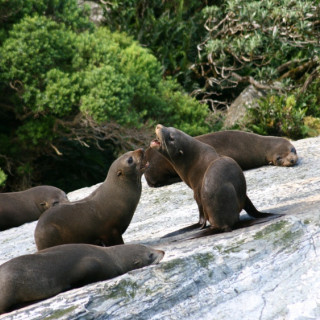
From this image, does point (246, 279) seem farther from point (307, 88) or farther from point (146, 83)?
point (307, 88)

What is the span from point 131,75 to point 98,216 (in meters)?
10.1

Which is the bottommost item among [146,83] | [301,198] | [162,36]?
[301,198]

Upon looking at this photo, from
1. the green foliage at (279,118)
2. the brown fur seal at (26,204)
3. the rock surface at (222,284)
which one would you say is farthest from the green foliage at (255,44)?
the rock surface at (222,284)

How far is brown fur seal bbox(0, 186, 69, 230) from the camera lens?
11148mm

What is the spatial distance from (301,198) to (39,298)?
3.59 metres

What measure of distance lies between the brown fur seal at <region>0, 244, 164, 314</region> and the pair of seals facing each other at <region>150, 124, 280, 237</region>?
1.15 meters

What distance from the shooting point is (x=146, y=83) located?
16.8 metres

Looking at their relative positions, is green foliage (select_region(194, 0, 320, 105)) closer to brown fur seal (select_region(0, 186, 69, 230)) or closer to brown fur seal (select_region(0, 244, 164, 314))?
brown fur seal (select_region(0, 186, 69, 230))

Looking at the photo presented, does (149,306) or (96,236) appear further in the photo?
(96,236)

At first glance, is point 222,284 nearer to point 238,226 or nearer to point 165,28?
point 238,226

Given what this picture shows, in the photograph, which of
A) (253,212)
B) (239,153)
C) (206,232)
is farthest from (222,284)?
(239,153)

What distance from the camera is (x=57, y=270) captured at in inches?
207

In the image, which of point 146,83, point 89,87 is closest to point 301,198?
point 89,87

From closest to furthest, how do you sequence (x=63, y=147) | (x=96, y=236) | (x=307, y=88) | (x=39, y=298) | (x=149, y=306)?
1. (x=149, y=306)
2. (x=39, y=298)
3. (x=96, y=236)
4. (x=63, y=147)
5. (x=307, y=88)
